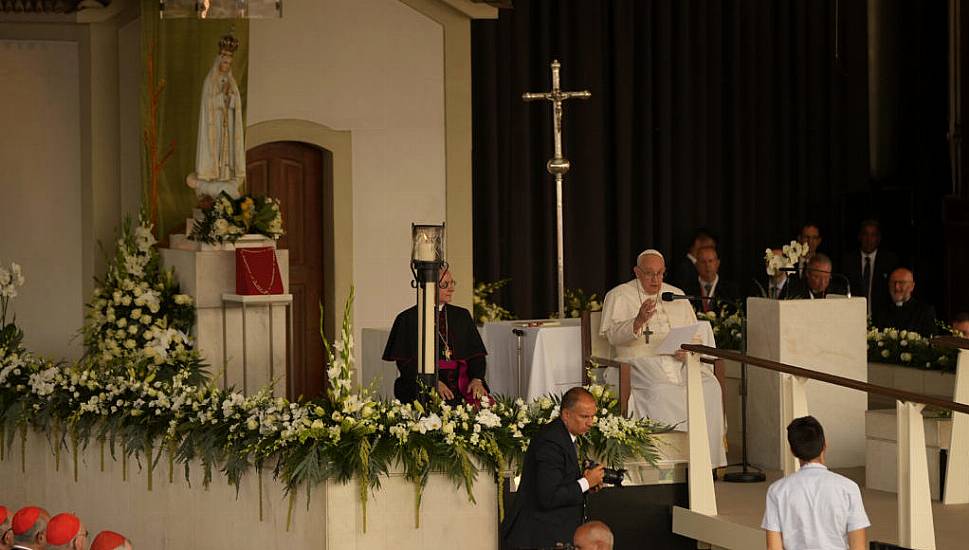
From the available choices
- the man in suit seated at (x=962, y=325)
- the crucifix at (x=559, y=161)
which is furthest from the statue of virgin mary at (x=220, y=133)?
the man in suit seated at (x=962, y=325)

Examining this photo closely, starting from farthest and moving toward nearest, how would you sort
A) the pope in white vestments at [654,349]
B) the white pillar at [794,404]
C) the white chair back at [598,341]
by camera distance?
1. the white chair back at [598,341]
2. the pope in white vestments at [654,349]
3. the white pillar at [794,404]

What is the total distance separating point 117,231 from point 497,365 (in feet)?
9.49

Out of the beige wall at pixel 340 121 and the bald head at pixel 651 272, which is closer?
the bald head at pixel 651 272

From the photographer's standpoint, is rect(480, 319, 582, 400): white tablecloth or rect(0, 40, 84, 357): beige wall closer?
rect(480, 319, 582, 400): white tablecloth

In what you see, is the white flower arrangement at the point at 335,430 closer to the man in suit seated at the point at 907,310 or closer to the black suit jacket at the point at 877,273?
the man in suit seated at the point at 907,310

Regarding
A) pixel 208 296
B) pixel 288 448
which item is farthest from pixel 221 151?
pixel 288 448

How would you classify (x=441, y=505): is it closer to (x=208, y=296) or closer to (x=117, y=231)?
(x=208, y=296)

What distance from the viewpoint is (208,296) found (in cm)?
1030

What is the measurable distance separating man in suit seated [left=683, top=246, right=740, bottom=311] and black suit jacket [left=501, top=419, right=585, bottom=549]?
5.92 m

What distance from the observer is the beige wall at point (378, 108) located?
1192 centimetres

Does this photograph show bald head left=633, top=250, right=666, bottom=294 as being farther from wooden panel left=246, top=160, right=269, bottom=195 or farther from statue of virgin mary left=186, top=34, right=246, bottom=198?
wooden panel left=246, top=160, right=269, bottom=195

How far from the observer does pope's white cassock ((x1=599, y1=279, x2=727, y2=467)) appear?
372 inches

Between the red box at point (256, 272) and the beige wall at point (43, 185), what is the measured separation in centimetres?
200

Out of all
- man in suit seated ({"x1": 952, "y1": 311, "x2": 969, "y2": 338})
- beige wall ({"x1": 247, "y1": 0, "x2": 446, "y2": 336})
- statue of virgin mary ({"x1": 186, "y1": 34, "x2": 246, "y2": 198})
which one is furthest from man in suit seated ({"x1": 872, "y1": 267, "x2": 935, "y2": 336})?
statue of virgin mary ({"x1": 186, "y1": 34, "x2": 246, "y2": 198})
